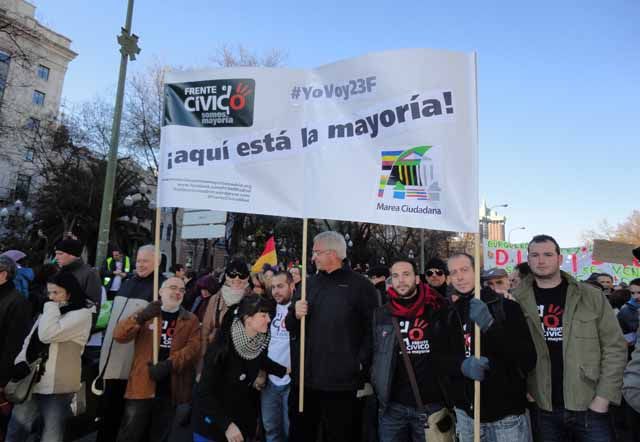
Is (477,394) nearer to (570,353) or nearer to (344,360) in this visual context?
(570,353)

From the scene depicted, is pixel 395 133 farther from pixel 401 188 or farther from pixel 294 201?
pixel 294 201

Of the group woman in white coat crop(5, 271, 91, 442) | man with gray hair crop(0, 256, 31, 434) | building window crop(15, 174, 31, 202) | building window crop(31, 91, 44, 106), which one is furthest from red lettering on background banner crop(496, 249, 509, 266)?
building window crop(31, 91, 44, 106)

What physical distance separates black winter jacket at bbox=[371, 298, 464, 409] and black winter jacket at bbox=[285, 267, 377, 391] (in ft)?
0.52

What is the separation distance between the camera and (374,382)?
3.45 m

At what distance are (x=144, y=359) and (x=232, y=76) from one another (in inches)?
112

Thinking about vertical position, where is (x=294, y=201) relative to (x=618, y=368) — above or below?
above

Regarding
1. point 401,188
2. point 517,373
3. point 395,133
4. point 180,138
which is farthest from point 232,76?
point 517,373

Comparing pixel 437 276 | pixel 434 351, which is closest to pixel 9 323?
pixel 434 351

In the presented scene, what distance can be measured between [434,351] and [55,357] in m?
3.29

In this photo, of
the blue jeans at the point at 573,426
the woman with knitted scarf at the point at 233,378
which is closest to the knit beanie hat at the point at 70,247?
the woman with knitted scarf at the point at 233,378

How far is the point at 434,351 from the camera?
11.2 feet

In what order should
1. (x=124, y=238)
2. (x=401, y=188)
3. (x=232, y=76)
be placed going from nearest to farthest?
(x=401, y=188) → (x=232, y=76) → (x=124, y=238)

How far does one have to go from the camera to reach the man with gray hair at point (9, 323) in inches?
143

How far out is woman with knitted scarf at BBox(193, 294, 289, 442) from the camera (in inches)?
117
